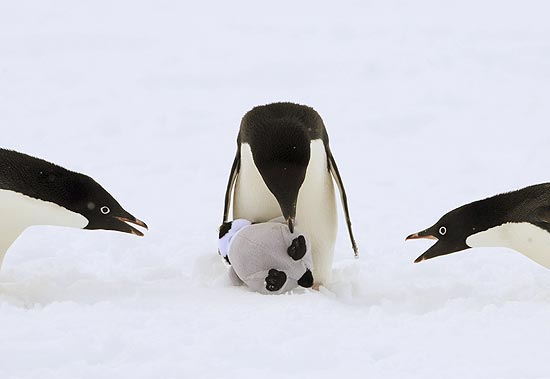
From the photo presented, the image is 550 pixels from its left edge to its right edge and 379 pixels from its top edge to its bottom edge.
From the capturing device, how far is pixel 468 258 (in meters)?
3.80

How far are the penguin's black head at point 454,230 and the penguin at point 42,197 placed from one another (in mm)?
1223

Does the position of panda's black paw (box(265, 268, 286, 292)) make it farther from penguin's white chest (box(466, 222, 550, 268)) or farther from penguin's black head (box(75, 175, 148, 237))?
penguin's white chest (box(466, 222, 550, 268))

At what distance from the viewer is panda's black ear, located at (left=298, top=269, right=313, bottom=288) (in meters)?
3.18

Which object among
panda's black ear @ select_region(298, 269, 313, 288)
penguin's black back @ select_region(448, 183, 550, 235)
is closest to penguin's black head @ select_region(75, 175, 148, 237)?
panda's black ear @ select_region(298, 269, 313, 288)

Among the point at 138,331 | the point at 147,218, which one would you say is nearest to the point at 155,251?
the point at 147,218

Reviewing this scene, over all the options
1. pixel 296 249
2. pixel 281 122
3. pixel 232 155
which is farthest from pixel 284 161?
pixel 232 155

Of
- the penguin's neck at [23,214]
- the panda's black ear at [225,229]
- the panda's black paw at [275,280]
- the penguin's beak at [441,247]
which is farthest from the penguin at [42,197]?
the penguin's beak at [441,247]

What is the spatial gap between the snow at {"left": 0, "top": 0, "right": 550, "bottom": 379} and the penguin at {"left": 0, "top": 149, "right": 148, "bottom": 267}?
0.25m

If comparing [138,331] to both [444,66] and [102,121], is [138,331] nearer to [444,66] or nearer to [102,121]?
[102,121]

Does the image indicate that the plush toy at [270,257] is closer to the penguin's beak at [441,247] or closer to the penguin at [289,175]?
the penguin at [289,175]

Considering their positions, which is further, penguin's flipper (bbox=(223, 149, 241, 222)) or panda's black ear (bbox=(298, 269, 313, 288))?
penguin's flipper (bbox=(223, 149, 241, 222))

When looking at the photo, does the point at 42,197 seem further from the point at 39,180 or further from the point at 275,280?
the point at 275,280

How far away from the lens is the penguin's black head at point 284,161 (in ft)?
10.0

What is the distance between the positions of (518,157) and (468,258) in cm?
201
